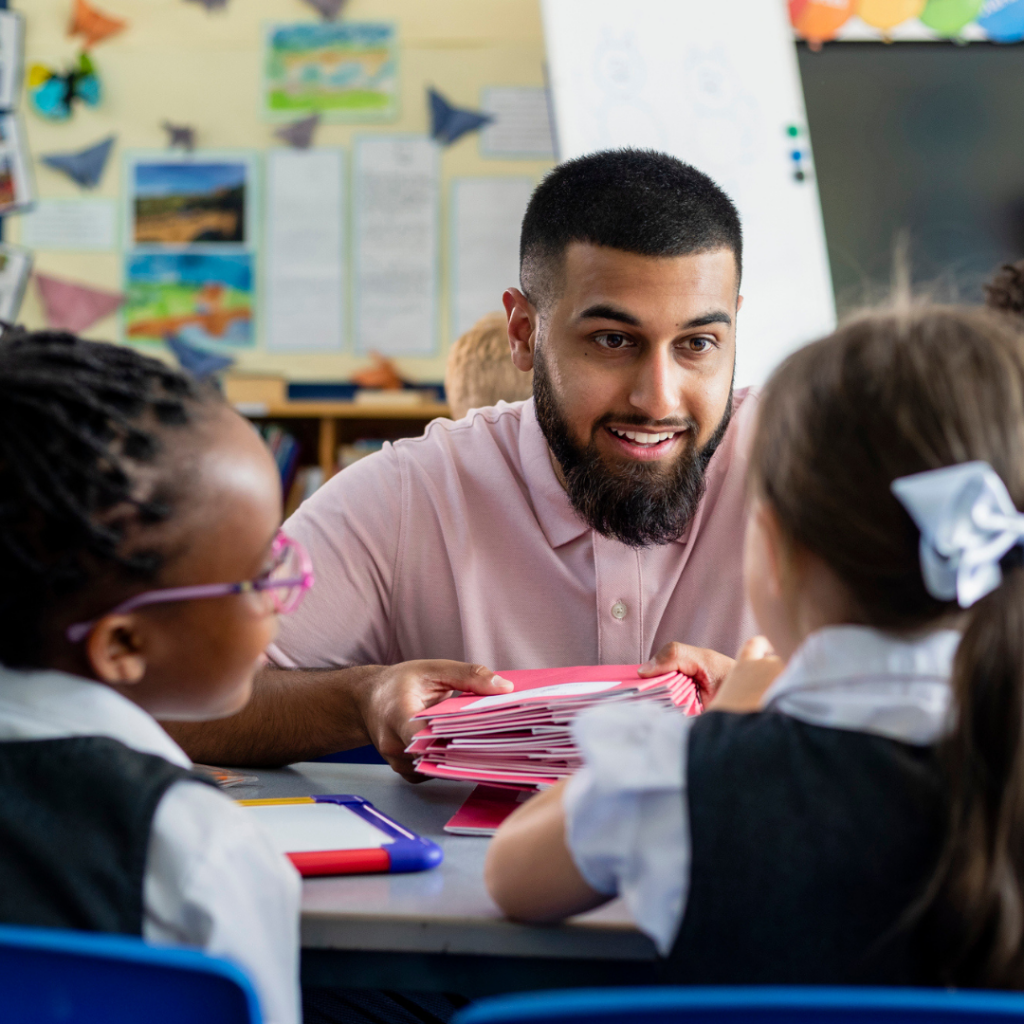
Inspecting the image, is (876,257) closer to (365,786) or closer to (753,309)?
(753,309)

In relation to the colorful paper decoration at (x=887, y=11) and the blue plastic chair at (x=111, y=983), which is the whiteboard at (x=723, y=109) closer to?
the colorful paper decoration at (x=887, y=11)

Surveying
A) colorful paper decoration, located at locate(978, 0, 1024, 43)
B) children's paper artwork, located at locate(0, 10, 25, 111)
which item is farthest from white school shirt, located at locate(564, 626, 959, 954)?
children's paper artwork, located at locate(0, 10, 25, 111)

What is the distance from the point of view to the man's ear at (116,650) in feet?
2.58

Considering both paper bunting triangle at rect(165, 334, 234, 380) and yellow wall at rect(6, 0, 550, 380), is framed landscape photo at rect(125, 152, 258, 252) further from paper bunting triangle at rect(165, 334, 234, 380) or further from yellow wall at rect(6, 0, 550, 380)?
paper bunting triangle at rect(165, 334, 234, 380)

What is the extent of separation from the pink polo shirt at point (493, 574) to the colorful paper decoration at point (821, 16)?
6.81 ft

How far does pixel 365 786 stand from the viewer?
113 cm

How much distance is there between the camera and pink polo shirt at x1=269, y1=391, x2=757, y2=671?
147 centimetres

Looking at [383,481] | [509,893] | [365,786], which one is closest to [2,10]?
[383,481]

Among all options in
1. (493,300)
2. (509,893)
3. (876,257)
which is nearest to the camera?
(509,893)

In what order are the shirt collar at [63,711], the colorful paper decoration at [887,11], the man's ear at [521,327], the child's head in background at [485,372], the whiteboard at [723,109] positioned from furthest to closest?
the colorful paper decoration at [887,11], the whiteboard at [723,109], the child's head in background at [485,372], the man's ear at [521,327], the shirt collar at [63,711]

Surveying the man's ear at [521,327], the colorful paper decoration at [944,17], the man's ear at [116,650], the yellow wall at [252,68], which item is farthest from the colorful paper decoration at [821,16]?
the man's ear at [116,650]

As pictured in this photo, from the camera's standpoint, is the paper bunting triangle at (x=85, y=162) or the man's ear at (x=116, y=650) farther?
the paper bunting triangle at (x=85, y=162)

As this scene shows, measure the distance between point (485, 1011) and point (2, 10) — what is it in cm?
420

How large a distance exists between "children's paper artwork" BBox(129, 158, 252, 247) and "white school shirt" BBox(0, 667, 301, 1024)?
10.6 feet
